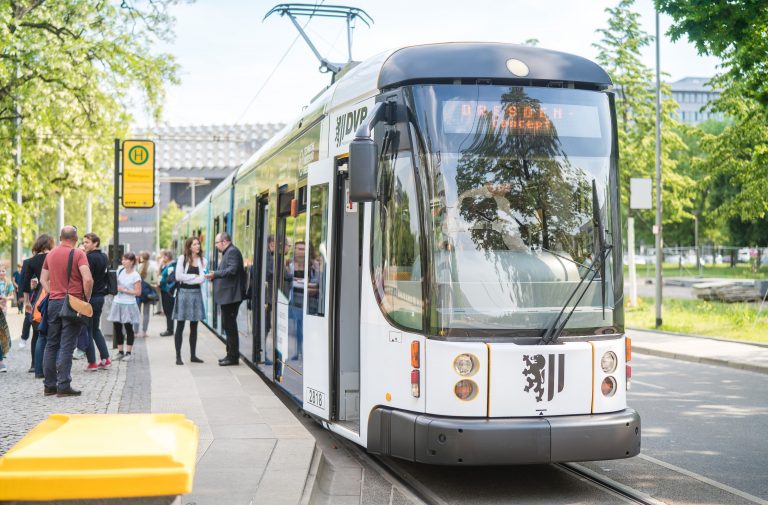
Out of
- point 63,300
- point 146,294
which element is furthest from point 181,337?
point 146,294

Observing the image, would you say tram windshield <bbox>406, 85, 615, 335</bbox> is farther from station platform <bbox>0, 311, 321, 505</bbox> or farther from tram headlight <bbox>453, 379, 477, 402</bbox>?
station platform <bbox>0, 311, 321, 505</bbox>

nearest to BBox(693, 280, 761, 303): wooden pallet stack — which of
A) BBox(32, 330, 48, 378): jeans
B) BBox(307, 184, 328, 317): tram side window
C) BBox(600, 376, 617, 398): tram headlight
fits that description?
BBox(32, 330, 48, 378): jeans

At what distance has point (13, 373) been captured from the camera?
41.2 feet

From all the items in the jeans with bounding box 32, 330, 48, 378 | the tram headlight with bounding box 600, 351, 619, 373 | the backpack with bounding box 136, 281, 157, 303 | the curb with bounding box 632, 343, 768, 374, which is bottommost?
the curb with bounding box 632, 343, 768, 374

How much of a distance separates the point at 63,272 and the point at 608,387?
627 centimetres

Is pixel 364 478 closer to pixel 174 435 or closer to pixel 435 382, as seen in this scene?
pixel 435 382

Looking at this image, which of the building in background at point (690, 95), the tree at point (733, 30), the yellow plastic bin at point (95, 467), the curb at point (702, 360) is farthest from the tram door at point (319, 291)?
the building in background at point (690, 95)

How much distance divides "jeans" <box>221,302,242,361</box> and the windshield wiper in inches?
270

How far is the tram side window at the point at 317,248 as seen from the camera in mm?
7715

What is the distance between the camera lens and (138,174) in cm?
1794

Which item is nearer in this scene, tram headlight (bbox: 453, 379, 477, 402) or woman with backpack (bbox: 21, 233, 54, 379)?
tram headlight (bbox: 453, 379, 477, 402)

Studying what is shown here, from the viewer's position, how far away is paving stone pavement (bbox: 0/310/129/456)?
837 centimetres

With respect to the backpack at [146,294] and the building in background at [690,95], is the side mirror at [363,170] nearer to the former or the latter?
the backpack at [146,294]

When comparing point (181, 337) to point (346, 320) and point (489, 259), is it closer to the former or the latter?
point (346, 320)
